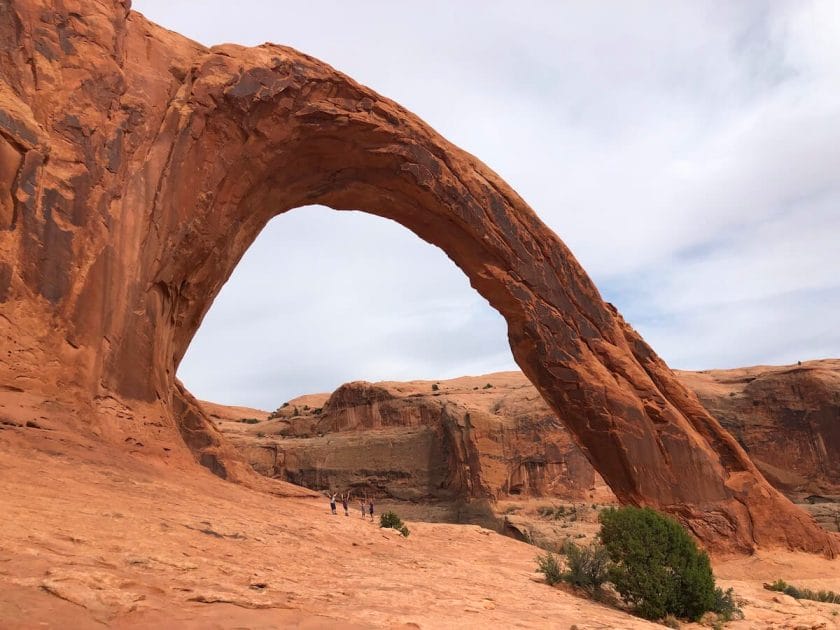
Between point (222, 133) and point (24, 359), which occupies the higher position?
point (222, 133)

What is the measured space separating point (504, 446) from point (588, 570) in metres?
23.6

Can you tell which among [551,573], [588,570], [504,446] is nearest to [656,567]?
[588,570]

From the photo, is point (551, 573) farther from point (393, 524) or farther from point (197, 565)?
point (197, 565)

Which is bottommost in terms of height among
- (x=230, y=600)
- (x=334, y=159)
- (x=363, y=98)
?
(x=230, y=600)

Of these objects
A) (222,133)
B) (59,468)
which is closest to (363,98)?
(222,133)

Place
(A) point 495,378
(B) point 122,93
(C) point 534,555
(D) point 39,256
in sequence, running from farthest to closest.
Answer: (A) point 495,378, (C) point 534,555, (B) point 122,93, (D) point 39,256

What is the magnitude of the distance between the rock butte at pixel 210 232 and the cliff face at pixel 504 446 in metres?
15.4

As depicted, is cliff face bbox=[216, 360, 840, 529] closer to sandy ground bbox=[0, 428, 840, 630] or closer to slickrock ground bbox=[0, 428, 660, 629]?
sandy ground bbox=[0, 428, 840, 630]

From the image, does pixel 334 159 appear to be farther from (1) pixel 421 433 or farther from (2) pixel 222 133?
(1) pixel 421 433

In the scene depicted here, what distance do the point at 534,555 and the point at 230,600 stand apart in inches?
378

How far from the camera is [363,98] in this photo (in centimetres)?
1566

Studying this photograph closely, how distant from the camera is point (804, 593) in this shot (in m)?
12.4

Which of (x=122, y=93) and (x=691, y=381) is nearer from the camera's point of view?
(x=122, y=93)

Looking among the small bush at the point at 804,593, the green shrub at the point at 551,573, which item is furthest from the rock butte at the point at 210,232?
the green shrub at the point at 551,573
